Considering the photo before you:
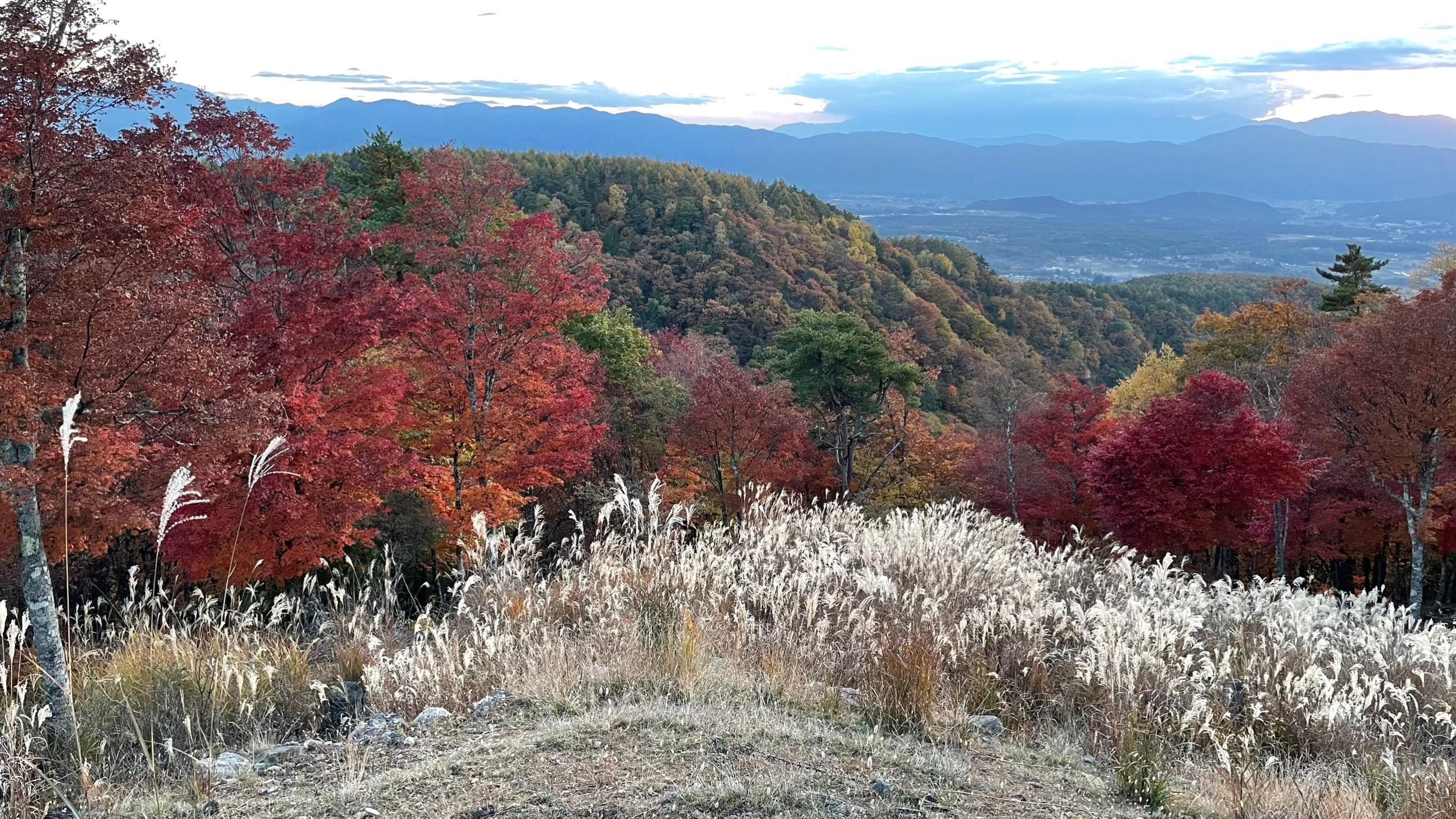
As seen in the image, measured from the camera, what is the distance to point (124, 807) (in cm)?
309

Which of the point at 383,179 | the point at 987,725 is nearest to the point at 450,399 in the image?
the point at 987,725

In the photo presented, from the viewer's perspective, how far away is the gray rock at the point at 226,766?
11.4 feet

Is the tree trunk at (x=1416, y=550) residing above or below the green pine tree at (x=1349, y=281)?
below

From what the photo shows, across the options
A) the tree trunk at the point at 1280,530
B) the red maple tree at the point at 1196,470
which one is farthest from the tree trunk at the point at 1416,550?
the tree trunk at the point at 1280,530

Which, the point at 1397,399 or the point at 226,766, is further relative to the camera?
the point at 1397,399

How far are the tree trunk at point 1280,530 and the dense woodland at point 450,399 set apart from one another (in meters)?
0.12

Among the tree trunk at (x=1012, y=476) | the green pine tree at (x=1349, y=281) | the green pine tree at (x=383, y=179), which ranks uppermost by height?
the green pine tree at (x=383, y=179)

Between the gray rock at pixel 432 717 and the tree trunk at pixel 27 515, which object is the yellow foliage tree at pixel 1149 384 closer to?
the gray rock at pixel 432 717

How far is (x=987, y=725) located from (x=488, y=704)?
2536 mm

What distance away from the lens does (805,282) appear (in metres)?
67.4

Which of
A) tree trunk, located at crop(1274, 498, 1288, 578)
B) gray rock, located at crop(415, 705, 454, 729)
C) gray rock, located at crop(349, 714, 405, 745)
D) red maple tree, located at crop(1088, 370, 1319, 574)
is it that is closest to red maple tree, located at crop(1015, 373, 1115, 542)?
tree trunk, located at crop(1274, 498, 1288, 578)

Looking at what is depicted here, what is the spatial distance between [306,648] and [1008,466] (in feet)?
65.0

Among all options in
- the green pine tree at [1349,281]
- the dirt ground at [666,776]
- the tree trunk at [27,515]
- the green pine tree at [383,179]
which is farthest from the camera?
the green pine tree at [1349,281]

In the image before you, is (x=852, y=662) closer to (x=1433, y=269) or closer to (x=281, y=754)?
(x=281, y=754)
